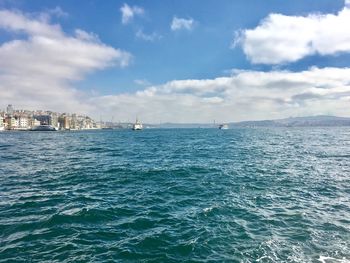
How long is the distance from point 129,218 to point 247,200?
10459mm

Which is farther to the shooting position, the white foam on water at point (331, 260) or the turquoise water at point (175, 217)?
the turquoise water at point (175, 217)

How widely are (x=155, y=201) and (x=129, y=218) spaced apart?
458 cm

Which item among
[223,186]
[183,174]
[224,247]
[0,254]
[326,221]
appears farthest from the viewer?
[183,174]

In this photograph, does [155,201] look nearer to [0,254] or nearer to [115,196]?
[115,196]

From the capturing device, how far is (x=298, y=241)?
15.7m

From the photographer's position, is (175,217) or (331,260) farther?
(175,217)

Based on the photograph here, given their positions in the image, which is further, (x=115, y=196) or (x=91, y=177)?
(x=91, y=177)

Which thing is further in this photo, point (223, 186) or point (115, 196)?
point (223, 186)

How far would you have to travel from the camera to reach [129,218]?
19.4 metres

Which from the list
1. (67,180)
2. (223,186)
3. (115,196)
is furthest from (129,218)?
(67,180)

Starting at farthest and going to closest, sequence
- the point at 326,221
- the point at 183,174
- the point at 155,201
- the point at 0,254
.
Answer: the point at 183,174 → the point at 155,201 → the point at 326,221 → the point at 0,254

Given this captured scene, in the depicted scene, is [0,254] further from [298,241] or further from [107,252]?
[298,241]

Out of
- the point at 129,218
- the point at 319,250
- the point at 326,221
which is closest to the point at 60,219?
the point at 129,218

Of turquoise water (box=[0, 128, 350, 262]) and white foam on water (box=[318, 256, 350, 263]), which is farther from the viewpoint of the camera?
turquoise water (box=[0, 128, 350, 262])
